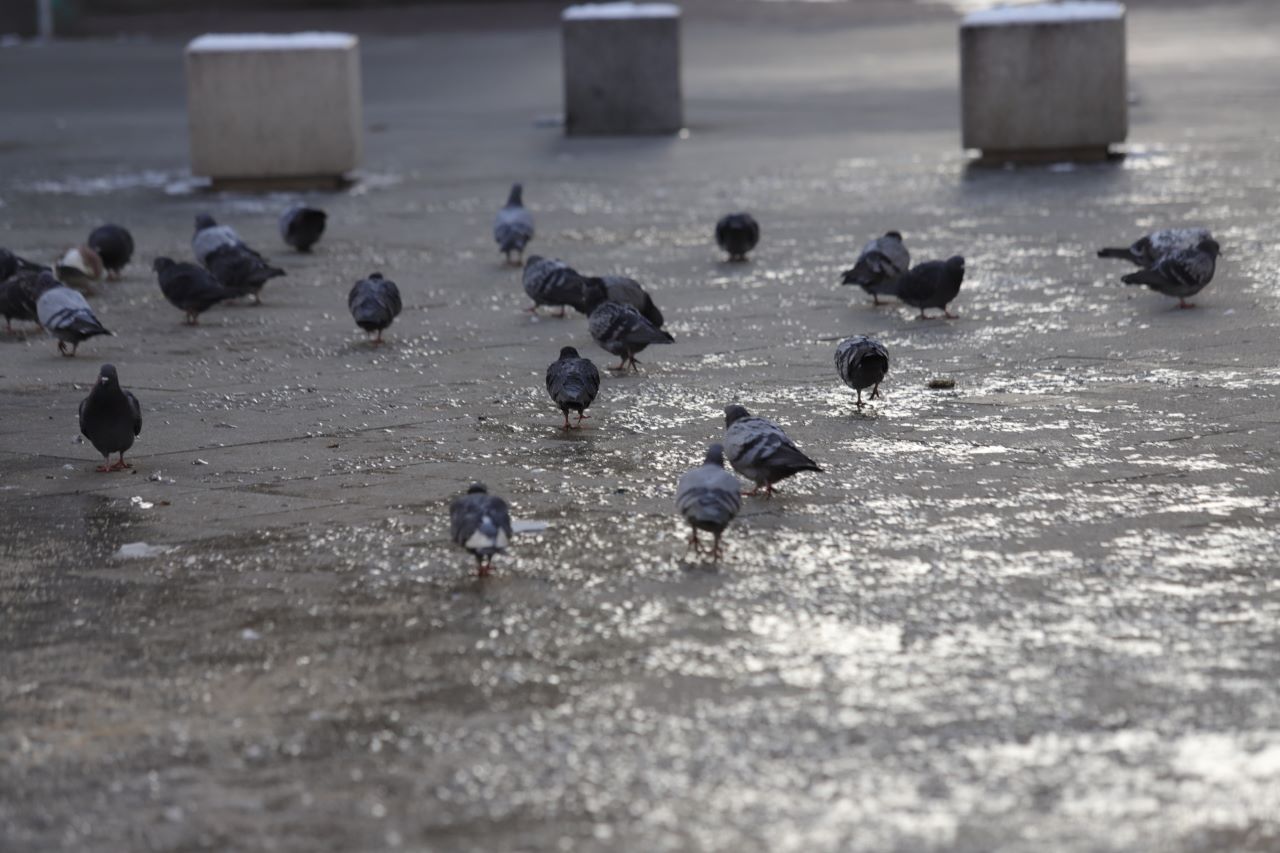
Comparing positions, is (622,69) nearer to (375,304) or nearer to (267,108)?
(267,108)

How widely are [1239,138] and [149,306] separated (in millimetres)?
10128

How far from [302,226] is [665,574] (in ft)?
25.0

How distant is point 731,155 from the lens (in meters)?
17.3

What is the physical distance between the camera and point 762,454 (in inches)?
258

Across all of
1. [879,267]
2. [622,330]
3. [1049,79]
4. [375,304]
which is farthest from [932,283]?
[1049,79]

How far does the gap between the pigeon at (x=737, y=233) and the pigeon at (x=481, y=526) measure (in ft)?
20.5

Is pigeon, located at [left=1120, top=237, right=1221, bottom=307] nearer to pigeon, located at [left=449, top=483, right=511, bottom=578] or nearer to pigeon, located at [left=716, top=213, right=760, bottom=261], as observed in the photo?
pigeon, located at [left=716, top=213, right=760, bottom=261]

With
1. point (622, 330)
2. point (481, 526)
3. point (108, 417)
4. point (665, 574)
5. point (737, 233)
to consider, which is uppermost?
point (737, 233)

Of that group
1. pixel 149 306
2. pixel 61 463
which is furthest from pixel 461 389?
pixel 149 306

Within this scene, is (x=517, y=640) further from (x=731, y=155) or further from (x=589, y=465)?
(x=731, y=155)

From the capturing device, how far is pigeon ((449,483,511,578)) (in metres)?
5.80

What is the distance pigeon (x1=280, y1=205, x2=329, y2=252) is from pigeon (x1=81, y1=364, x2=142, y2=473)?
5.59 m

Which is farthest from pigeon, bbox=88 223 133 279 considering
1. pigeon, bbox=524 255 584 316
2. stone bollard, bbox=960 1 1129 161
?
stone bollard, bbox=960 1 1129 161

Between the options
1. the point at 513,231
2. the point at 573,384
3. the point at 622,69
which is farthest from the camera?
the point at 622,69
